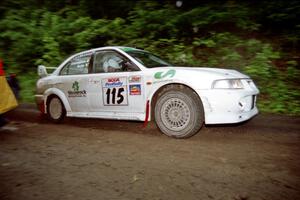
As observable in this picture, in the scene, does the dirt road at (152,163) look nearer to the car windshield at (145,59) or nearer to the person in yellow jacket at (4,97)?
the person in yellow jacket at (4,97)

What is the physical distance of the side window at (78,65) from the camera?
5.56 m

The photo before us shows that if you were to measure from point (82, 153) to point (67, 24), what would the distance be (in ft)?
29.2

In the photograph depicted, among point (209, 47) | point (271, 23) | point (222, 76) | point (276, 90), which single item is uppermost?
point (271, 23)

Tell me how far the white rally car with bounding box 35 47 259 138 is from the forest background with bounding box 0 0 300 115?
7.99 feet

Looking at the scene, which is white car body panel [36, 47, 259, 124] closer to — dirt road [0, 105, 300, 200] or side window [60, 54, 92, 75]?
side window [60, 54, 92, 75]

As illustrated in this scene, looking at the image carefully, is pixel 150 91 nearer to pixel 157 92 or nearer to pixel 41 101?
pixel 157 92

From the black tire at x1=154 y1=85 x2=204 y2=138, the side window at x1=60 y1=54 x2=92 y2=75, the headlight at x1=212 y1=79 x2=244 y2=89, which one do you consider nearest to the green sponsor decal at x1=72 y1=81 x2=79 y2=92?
→ the side window at x1=60 y1=54 x2=92 y2=75

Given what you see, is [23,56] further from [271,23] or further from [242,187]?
[242,187]

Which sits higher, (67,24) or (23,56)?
(67,24)

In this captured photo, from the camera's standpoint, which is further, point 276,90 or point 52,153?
point 276,90

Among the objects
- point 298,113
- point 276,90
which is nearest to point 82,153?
point 298,113

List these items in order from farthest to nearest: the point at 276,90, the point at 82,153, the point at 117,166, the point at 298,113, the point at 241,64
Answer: the point at 241,64, the point at 276,90, the point at 298,113, the point at 82,153, the point at 117,166

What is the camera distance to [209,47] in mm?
9406

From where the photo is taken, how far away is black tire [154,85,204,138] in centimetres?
426
